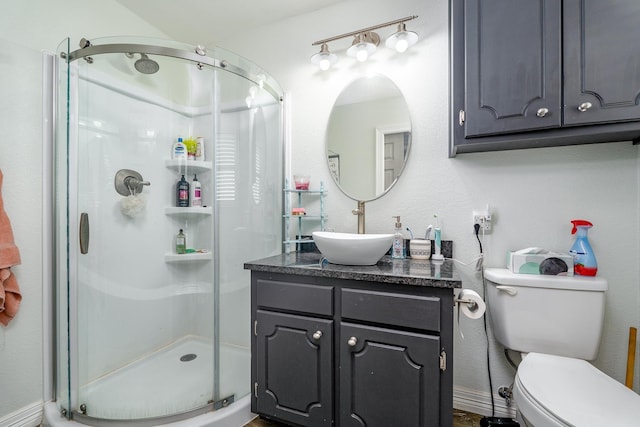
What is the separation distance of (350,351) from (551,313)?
0.90m

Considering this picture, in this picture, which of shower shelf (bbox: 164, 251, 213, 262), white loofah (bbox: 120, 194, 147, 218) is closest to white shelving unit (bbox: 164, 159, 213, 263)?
shower shelf (bbox: 164, 251, 213, 262)

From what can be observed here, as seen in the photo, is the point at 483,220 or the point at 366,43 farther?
the point at 366,43

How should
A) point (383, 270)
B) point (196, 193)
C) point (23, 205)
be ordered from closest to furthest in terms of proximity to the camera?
point (383, 270), point (23, 205), point (196, 193)

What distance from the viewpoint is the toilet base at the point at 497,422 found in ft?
4.78

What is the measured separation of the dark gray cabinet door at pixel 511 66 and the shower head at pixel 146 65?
1.64 meters

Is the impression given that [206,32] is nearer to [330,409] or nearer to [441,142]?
[441,142]

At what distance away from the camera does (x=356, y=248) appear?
1.33 metres

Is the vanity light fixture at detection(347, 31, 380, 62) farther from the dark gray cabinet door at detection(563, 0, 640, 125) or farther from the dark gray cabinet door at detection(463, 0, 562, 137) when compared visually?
the dark gray cabinet door at detection(563, 0, 640, 125)

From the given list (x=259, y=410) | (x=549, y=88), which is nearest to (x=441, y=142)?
(x=549, y=88)

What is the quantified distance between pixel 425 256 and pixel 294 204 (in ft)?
3.13

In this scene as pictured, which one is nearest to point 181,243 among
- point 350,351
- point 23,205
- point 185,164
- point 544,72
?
point 185,164

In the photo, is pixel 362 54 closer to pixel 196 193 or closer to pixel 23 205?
pixel 196 193

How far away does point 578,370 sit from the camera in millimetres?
1163

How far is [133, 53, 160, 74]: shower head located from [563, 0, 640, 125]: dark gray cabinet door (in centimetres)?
199
